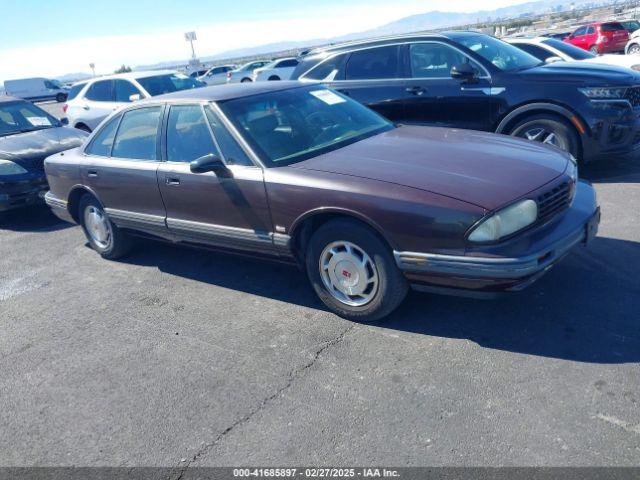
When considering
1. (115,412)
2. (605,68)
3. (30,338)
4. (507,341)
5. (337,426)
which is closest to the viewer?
(337,426)

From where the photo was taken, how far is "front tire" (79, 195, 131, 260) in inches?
212

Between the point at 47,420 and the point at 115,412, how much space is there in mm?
393

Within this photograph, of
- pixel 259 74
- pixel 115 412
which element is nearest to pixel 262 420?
pixel 115 412

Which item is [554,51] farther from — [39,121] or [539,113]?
[39,121]

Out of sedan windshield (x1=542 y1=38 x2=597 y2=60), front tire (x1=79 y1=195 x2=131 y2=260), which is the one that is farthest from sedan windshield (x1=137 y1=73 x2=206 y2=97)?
sedan windshield (x1=542 y1=38 x2=597 y2=60)

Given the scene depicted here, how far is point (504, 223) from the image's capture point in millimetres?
3131

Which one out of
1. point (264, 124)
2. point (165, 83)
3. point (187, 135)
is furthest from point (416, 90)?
point (165, 83)

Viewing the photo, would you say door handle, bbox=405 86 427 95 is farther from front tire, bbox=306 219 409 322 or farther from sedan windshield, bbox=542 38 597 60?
sedan windshield, bbox=542 38 597 60

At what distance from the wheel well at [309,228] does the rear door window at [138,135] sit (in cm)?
160

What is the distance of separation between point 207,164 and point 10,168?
14.9 ft

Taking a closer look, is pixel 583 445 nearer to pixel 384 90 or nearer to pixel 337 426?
pixel 337 426

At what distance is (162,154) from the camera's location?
4.59m

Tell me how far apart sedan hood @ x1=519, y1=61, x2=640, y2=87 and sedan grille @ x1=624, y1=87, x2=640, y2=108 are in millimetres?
67

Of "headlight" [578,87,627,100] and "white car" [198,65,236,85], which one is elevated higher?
"headlight" [578,87,627,100]
